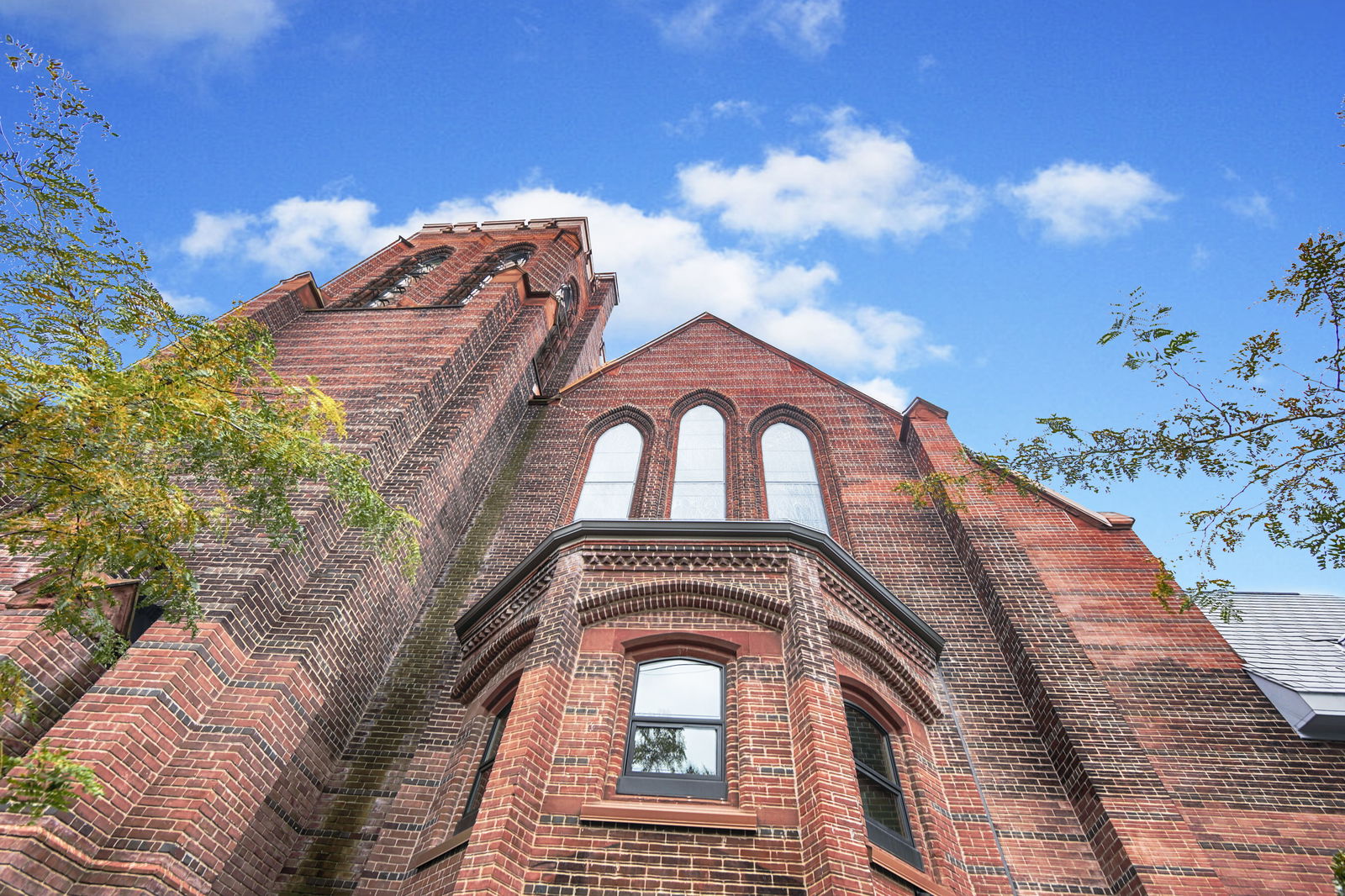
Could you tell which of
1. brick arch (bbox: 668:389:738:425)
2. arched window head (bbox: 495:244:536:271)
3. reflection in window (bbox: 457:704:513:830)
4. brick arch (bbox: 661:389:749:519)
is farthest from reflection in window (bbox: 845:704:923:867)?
arched window head (bbox: 495:244:536:271)

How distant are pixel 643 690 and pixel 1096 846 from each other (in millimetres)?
4573

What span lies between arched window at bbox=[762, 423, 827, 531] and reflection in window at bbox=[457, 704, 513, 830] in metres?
5.19

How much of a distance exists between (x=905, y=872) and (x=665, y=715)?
2469 millimetres

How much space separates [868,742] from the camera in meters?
7.57

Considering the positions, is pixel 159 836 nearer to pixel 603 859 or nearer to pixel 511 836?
pixel 511 836

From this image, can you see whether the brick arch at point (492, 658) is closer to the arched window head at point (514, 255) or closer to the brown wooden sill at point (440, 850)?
the brown wooden sill at point (440, 850)

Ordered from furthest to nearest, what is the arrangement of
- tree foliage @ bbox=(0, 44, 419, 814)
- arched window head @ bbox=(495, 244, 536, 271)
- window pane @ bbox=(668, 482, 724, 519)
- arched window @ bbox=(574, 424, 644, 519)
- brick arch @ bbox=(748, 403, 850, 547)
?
arched window head @ bbox=(495, 244, 536, 271), arched window @ bbox=(574, 424, 644, 519), window pane @ bbox=(668, 482, 724, 519), brick arch @ bbox=(748, 403, 850, 547), tree foliage @ bbox=(0, 44, 419, 814)

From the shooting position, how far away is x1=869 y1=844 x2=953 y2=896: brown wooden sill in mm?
6008

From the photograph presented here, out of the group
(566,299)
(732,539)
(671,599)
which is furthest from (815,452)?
(566,299)

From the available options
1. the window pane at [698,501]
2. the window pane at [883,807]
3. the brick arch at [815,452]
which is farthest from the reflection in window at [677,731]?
the brick arch at [815,452]

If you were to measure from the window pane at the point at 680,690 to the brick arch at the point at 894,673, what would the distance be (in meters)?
→ 1.72

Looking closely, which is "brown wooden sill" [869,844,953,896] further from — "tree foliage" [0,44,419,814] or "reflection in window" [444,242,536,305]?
"reflection in window" [444,242,536,305]

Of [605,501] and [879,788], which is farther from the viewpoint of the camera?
[605,501]

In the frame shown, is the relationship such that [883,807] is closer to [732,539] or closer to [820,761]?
[820,761]
